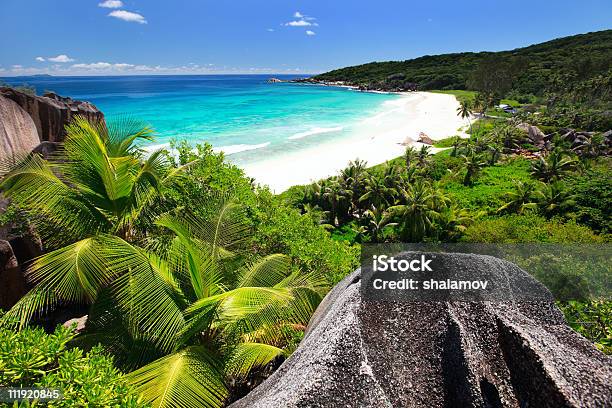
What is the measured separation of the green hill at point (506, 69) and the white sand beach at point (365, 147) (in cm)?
1760

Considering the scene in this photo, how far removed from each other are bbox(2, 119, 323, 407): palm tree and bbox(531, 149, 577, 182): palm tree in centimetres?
3033

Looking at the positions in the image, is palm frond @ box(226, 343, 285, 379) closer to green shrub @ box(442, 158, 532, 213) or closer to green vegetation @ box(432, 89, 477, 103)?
green shrub @ box(442, 158, 532, 213)

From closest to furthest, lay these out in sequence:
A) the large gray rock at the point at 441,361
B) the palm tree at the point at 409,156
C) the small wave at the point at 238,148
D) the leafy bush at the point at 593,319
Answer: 1. the large gray rock at the point at 441,361
2. the leafy bush at the point at 593,319
3. the palm tree at the point at 409,156
4. the small wave at the point at 238,148

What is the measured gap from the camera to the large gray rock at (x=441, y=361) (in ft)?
11.5

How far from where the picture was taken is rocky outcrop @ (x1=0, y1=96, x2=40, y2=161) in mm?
10734

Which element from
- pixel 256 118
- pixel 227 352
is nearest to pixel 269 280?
pixel 227 352

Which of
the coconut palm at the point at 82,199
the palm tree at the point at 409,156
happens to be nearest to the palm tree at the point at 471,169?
the palm tree at the point at 409,156

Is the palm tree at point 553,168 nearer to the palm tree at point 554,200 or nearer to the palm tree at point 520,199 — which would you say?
the palm tree at point 554,200

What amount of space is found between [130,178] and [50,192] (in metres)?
1.40

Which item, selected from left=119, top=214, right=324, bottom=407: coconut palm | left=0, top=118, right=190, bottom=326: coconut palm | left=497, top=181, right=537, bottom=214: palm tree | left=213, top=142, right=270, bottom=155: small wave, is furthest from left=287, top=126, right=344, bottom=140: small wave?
left=119, top=214, right=324, bottom=407: coconut palm

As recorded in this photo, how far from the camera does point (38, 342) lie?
3.46m

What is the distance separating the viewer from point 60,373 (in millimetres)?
3256

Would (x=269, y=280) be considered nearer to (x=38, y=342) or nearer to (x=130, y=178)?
(x=130, y=178)

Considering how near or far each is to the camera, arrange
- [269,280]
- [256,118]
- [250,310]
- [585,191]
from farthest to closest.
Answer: [256,118]
[585,191]
[269,280]
[250,310]
